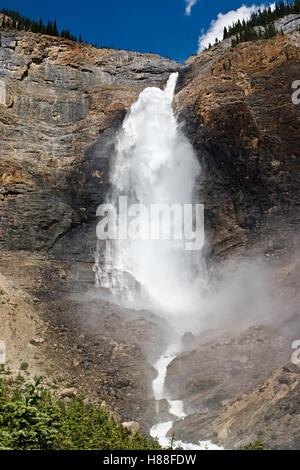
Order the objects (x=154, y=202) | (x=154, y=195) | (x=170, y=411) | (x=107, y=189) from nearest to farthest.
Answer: (x=170, y=411) → (x=107, y=189) → (x=154, y=202) → (x=154, y=195)

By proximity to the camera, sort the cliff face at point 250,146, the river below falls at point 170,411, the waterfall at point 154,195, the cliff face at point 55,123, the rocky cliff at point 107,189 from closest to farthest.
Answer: the river below falls at point 170,411
the rocky cliff at point 107,189
the cliff face at point 250,146
the waterfall at point 154,195
the cliff face at point 55,123

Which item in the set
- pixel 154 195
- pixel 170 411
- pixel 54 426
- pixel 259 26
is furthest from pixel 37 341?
pixel 259 26

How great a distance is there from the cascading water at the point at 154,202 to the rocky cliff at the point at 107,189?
145 centimetres

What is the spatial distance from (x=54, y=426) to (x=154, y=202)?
29.2 metres

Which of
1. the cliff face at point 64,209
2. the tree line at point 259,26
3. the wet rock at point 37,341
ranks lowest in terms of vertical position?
the wet rock at point 37,341

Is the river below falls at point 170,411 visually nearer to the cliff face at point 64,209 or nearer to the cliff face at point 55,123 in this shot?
the cliff face at point 64,209

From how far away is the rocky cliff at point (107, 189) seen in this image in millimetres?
22891

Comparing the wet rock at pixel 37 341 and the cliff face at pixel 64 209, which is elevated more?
the cliff face at pixel 64 209

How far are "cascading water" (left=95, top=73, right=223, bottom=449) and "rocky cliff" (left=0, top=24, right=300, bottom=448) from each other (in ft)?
4.75

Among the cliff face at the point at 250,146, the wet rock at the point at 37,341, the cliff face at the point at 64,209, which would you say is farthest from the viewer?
the cliff face at the point at 250,146

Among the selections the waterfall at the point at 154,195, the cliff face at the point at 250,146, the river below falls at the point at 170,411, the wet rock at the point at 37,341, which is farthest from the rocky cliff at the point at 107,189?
the waterfall at the point at 154,195

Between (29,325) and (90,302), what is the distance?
19.5 feet

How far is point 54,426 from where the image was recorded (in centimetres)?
1574

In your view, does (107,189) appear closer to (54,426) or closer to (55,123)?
(55,123)
